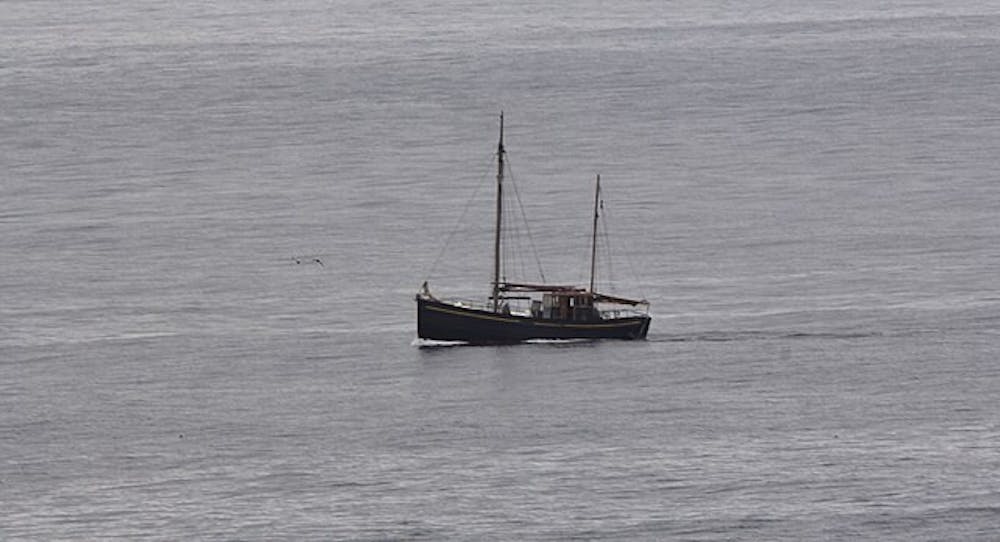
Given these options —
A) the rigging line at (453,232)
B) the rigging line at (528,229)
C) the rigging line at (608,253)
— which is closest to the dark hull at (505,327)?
the rigging line at (608,253)

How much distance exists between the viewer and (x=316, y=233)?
181 meters

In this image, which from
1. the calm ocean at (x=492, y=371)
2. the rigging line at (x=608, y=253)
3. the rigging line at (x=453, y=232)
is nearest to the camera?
the calm ocean at (x=492, y=371)

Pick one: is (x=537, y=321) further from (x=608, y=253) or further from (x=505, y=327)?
(x=608, y=253)

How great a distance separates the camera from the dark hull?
148 m

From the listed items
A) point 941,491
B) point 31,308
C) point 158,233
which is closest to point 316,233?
point 158,233

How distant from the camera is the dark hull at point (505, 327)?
485 feet

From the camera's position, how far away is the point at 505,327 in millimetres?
148625

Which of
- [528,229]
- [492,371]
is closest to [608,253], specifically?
[528,229]

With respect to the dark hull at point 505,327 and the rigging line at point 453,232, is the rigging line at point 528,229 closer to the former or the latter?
the rigging line at point 453,232

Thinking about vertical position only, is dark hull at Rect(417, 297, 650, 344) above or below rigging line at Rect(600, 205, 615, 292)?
below

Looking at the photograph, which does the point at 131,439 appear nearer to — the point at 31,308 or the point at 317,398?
the point at 317,398

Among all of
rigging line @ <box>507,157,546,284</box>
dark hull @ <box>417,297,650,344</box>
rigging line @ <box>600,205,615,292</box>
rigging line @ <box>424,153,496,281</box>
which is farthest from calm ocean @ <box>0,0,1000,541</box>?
dark hull @ <box>417,297,650,344</box>

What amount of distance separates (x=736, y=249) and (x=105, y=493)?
59.2 metres

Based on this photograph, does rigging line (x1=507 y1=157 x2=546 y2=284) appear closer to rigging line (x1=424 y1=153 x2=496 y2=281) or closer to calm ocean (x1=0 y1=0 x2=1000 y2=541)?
calm ocean (x1=0 y1=0 x2=1000 y2=541)
